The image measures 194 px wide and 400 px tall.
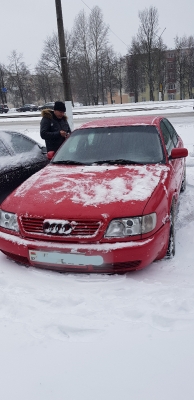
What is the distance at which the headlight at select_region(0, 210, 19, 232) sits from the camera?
3.00 m

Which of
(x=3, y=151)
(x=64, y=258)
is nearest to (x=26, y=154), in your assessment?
(x=3, y=151)

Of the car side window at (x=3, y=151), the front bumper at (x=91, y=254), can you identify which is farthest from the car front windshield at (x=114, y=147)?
the front bumper at (x=91, y=254)

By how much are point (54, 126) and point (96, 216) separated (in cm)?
335

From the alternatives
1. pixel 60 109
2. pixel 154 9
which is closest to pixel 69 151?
pixel 60 109

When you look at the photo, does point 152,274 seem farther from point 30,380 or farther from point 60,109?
point 60,109

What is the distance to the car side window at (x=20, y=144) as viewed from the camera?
5.12 meters

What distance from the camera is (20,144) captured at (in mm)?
5297

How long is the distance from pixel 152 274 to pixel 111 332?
36.1 inches

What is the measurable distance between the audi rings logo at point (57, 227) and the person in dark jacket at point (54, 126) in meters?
2.91

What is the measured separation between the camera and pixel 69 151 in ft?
13.8

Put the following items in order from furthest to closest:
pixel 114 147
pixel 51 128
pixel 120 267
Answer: pixel 51 128, pixel 114 147, pixel 120 267

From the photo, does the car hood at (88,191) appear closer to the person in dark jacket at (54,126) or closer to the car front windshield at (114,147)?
the car front windshield at (114,147)

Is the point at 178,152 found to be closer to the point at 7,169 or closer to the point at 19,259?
the point at 19,259

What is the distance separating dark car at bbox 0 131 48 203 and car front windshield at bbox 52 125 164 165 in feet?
2.95
